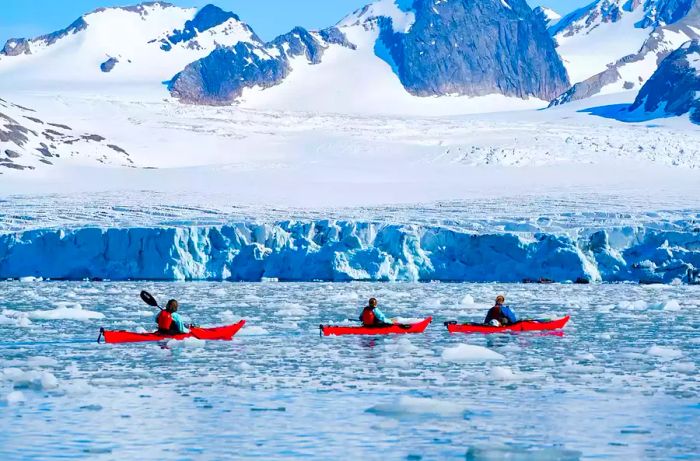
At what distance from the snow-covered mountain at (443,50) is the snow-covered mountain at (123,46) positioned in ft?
39.4

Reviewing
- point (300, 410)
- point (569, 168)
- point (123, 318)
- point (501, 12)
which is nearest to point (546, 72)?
point (501, 12)

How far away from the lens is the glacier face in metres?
44.5

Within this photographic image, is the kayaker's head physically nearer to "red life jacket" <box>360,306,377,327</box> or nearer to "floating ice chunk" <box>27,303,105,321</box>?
"red life jacket" <box>360,306,377,327</box>

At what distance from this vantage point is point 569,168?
74.1 metres

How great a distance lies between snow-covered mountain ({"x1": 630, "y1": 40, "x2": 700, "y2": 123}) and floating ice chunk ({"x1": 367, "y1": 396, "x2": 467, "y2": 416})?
105 meters

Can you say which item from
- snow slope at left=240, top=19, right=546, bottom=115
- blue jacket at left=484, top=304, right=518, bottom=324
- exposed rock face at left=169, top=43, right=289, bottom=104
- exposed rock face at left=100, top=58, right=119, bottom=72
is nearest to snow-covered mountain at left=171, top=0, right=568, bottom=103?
exposed rock face at left=169, top=43, right=289, bottom=104

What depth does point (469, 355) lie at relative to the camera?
604 inches

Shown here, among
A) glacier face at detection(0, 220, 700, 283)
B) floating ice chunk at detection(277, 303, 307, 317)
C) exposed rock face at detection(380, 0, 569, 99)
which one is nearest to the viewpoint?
floating ice chunk at detection(277, 303, 307, 317)

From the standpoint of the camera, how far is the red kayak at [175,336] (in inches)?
693

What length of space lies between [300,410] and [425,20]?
580 ft

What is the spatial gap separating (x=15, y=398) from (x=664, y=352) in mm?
8814

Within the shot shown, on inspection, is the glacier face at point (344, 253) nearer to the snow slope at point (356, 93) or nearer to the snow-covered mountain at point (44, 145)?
the snow-covered mountain at point (44, 145)

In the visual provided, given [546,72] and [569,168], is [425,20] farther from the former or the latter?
[569,168]

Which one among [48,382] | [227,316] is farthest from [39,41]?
[48,382]
